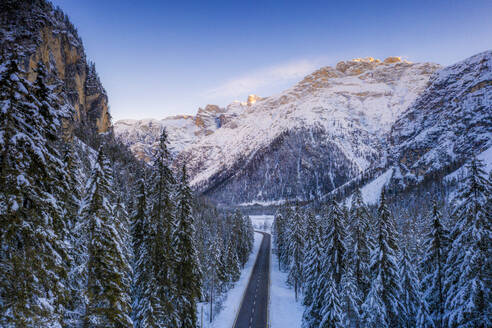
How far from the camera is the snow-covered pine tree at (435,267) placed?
19.4 meters

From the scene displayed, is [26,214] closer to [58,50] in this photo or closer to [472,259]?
[472,259]

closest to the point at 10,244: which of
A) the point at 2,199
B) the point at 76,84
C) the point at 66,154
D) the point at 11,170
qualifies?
the point at 2,199

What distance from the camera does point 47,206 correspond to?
8.46m

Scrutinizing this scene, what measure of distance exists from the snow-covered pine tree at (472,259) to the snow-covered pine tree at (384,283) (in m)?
3.83

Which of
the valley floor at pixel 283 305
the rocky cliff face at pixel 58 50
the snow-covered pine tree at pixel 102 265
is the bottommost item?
the valley floor at pixel 283 305

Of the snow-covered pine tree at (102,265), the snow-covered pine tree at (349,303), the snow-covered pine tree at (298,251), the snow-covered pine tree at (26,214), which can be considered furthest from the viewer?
the snow-covered pine tree at (298,251)

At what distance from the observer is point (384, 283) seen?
20625 mm

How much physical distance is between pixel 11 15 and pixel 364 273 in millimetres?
142623

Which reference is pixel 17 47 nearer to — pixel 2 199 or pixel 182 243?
pixel 2 199

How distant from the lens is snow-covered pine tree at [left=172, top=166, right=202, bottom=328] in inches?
805

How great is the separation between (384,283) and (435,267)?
158 inches

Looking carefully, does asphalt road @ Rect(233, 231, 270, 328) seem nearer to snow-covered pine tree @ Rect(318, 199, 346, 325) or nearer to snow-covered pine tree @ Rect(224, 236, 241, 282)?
snow-covered pine tree @ Rect(224, 236, 241, 282)

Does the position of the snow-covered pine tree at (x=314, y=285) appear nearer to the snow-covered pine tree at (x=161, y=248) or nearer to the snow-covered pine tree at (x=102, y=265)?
the snow-covered pine tree at (x=161, y=248)

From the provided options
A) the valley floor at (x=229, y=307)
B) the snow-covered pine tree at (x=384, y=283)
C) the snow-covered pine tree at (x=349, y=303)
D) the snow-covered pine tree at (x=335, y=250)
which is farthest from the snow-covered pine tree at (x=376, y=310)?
the valley floor at (x=229, y=307)
